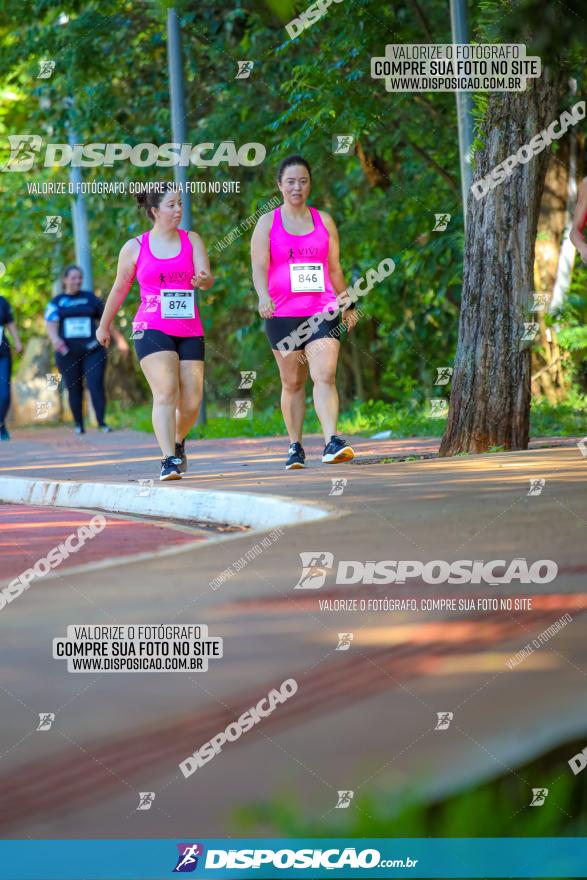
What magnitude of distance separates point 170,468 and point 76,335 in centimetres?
1013

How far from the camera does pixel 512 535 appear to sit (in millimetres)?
6648

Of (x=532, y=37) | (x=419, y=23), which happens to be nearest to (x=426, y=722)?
(x=532, y=37)

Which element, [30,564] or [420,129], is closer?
[30,564]

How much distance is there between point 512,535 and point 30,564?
6.60ft

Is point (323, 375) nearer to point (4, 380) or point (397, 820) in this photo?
point (397, 820)

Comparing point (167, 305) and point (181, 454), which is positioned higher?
point (167, 305)

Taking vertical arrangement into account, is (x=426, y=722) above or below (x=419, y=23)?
below

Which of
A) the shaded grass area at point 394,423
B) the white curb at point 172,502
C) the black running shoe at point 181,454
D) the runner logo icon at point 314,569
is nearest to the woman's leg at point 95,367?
the shaded grass area at point 394,423

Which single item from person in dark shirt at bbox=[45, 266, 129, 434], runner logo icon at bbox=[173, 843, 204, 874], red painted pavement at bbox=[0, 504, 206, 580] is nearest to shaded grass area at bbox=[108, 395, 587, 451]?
person in dark shirt at bbox=[45, 266, 129, 434]

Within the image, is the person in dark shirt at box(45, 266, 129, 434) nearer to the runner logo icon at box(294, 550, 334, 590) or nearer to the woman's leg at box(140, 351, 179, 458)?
the woman's leg at box(140, 351, 179, 458)

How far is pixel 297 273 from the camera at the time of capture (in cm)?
1043

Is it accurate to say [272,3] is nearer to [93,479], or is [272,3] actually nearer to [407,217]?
[93,479]

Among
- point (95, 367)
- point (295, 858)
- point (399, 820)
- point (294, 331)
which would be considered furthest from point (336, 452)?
point (95, 367)

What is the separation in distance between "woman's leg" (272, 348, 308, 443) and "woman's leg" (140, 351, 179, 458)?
74cm
